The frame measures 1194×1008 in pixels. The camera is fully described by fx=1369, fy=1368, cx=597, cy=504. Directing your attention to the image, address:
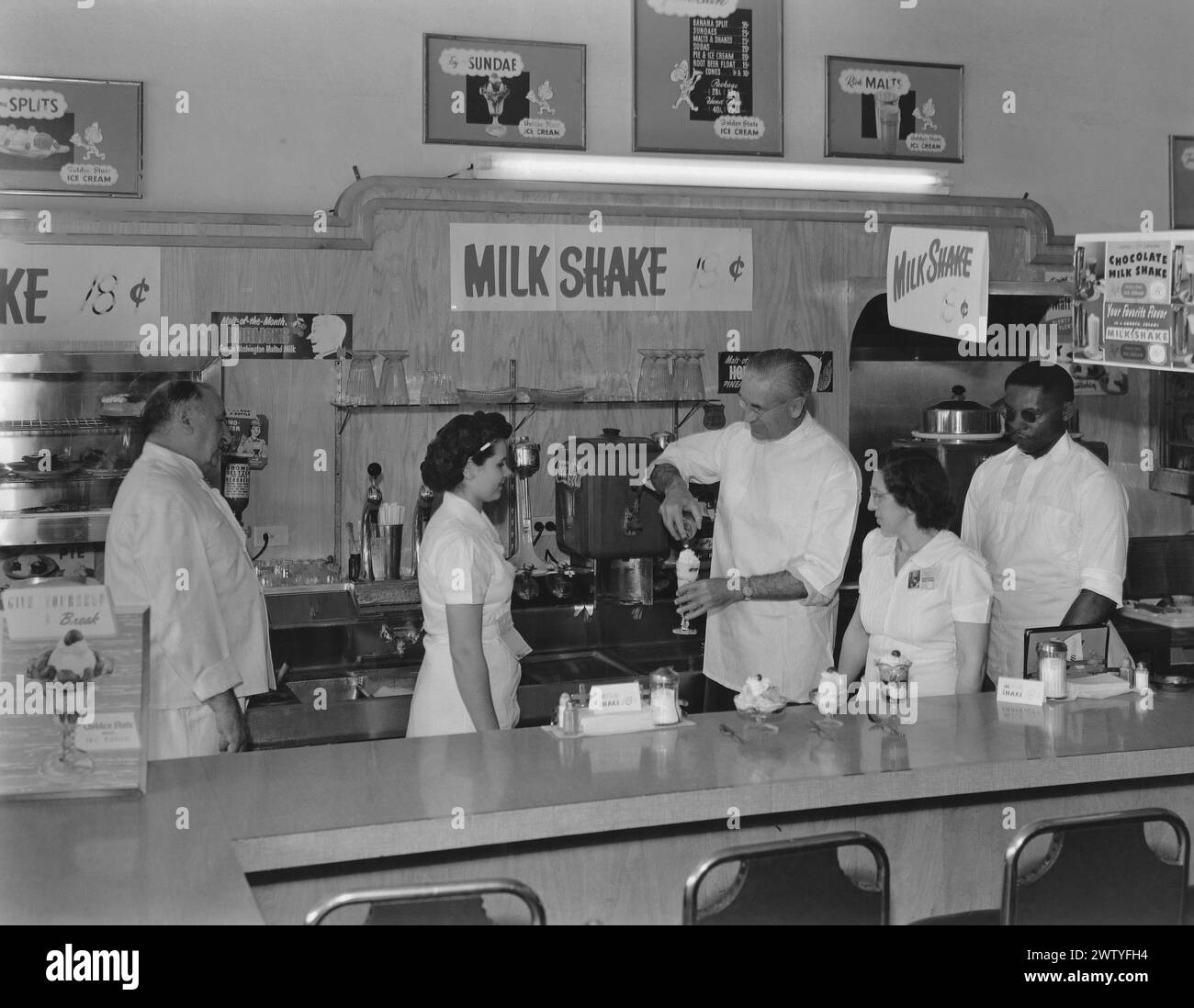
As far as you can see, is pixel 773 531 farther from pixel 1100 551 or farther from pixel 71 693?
pixel 71 693

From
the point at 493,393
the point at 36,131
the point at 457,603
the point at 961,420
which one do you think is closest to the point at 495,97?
the point at 493,393

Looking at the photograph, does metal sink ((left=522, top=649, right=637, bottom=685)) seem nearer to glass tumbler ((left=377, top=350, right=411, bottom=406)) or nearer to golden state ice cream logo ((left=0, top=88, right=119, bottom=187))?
glass tumbler ((left=377, top=350, right=411, bottom=406))

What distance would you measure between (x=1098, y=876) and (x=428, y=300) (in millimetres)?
3960

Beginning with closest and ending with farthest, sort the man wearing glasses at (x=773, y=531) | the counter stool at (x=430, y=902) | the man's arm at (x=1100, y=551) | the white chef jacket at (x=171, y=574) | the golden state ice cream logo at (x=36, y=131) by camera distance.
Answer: the counter stool at (x=430, y=902)
the white chef jacket at (x=171, y=574)
the man's arm at (x=1100, y=551)
the man wearing glasses at (x=773, y=531)
the golden state ice cream logo at (x=36, y=131)

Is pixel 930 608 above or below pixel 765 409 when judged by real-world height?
below

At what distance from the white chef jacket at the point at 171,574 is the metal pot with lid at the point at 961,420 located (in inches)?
144

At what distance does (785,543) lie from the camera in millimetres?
4531

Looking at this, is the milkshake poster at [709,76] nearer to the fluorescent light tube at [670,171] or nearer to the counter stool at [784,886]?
the fluorescent light tube at [670,171]

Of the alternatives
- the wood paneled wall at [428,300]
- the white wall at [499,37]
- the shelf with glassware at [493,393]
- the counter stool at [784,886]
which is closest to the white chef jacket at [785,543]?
the shelf with glassware at [493,393]

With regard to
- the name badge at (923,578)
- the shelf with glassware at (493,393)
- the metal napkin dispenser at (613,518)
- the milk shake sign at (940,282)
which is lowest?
the name badge at (923,578)

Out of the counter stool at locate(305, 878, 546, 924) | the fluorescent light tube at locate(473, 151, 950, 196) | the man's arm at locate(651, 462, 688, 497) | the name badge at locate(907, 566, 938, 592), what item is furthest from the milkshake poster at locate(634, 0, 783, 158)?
the counter stool at locate(305, 878, 546, 924)

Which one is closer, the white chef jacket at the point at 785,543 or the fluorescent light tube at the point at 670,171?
the white chef jacket at the point at 785,543

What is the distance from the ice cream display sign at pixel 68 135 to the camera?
5625 mm
